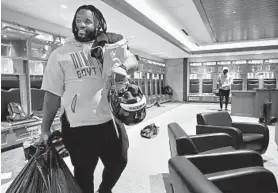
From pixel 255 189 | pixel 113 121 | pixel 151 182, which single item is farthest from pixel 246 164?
pixel 113 121

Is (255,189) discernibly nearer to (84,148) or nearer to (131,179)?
(84,148)

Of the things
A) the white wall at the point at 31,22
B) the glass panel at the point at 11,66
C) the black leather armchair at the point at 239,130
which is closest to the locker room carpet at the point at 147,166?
the black leather armchair at the point at 239,130

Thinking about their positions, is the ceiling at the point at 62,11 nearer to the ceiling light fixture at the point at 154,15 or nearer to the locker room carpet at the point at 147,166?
the ceiling light fixture at the point at 154,15

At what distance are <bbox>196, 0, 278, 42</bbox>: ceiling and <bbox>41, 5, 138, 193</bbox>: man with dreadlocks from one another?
417 centimetres

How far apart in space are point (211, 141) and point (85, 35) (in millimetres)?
2074

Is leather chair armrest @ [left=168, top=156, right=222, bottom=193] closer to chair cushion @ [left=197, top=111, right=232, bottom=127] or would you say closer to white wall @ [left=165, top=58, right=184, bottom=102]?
chair cushion @ [left=197, top=111, right=232, bottom=127]

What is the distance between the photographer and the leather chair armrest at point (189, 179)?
84 cm

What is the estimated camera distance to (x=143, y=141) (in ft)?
14.4

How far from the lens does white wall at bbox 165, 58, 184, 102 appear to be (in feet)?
45.7

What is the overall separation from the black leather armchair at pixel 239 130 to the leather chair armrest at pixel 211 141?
30 cm

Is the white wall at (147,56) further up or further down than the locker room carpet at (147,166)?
further up

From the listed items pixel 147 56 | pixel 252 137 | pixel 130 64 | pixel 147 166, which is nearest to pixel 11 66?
pixel 147 166

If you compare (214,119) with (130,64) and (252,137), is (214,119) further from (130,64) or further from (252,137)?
(130,64)

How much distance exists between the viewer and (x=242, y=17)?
5.73 m
